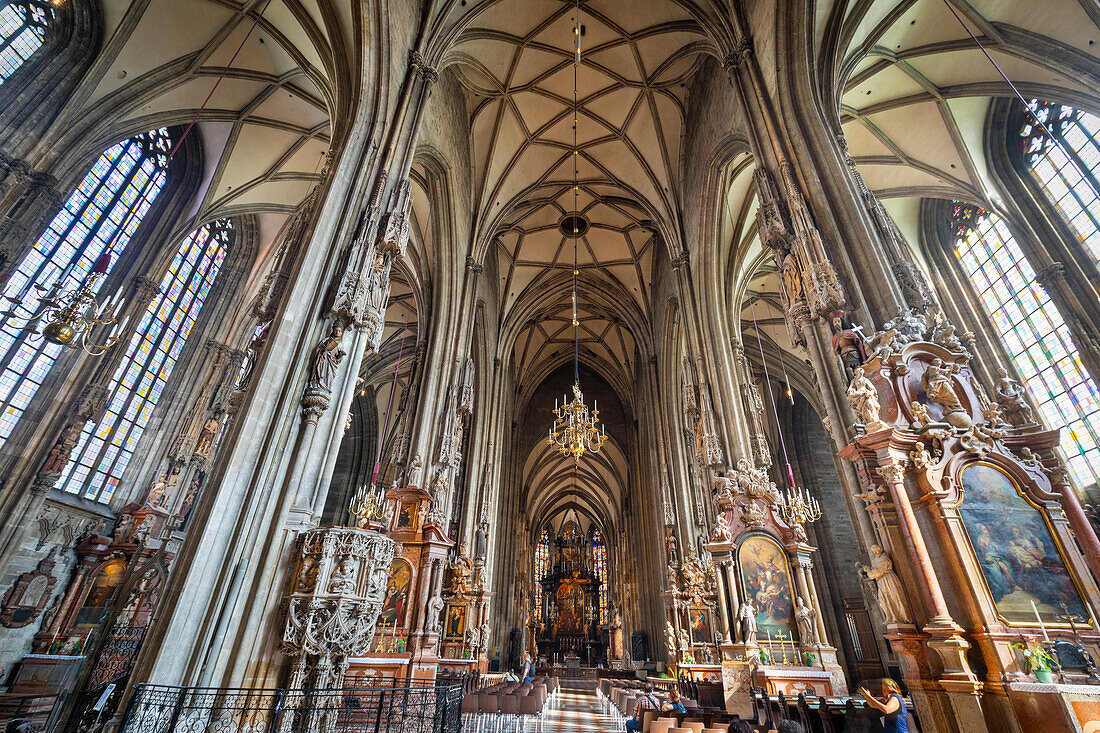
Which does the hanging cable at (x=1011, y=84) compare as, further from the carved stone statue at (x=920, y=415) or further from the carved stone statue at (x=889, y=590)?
the carved stone statue at (x=889, y=590)

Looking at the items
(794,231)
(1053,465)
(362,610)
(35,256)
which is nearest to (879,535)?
(1053,465)

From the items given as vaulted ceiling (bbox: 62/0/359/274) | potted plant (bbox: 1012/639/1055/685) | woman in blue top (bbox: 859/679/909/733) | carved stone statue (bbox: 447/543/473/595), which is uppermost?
vaulted ceiling (bbox: 62/0/359/274)

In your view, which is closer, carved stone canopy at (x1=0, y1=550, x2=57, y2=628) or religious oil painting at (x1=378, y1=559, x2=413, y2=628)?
carved stone canopy at (x1=0, y1=550, x2=57, y2=628)

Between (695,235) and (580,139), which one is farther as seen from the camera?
(580,139)

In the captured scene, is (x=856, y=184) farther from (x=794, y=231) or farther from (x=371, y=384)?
(x=371, y=384)

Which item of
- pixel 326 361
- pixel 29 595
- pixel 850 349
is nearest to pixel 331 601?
pixel 326 361

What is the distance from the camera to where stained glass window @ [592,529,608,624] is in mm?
41406

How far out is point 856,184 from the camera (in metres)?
7.27

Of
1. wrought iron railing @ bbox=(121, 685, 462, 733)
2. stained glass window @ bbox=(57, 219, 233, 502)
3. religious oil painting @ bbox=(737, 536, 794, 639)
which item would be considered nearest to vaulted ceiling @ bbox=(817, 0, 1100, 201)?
religious oil painting @ bbox=(737, 536, 794, 639)

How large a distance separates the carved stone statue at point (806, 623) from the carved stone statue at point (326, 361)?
974cm

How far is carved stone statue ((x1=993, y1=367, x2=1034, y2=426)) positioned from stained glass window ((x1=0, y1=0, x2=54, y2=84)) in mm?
17261

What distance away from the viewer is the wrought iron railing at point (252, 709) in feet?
13.1

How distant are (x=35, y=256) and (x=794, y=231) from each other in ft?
51.9

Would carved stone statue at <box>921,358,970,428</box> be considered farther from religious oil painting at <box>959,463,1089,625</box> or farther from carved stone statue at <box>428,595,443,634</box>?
carved stone statue at <box>428,595,443,634</box>
